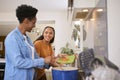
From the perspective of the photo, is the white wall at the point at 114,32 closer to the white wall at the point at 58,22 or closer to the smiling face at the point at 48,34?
the smiling face at the point at 48,34

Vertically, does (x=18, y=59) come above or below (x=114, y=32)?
below

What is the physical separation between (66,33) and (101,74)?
3.58 meters

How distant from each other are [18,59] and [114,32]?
0.73 m

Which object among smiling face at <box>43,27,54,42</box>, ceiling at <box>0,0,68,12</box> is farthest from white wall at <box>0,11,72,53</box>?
smiling face at <box>43,27,54,42</box>

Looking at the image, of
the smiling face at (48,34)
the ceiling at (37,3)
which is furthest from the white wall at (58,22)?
the smiling face at (48,34)

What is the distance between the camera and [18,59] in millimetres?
1268

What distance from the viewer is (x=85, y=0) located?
182cm

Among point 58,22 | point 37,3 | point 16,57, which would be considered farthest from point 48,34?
point 58,22

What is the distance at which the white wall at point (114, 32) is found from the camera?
1.37 meters

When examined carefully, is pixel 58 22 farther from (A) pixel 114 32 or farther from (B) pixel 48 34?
(A) pixel 114 32

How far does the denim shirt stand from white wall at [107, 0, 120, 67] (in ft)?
1.73

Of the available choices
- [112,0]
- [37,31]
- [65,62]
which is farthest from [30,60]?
[37,31]

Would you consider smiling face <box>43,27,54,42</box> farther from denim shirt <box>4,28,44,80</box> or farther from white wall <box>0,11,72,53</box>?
white wall <box>0,11,72,53</box>

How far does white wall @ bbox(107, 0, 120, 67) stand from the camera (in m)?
1.37
